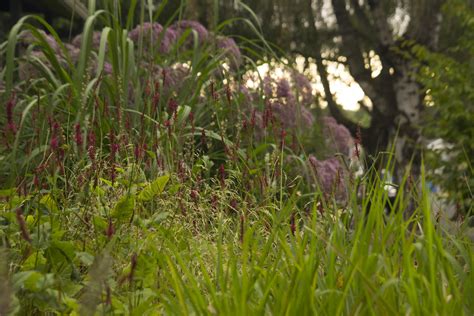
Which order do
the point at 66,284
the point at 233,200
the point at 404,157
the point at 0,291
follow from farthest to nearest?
the point at 404,157, the point at 233,200, the point at 66,284, the point at 0,291

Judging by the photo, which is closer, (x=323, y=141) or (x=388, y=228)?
(x=388, y=228)

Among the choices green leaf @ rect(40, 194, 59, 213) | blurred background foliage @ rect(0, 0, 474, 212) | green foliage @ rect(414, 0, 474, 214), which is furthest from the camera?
blurred background foliage @ rect(0, 0, 474, 212)

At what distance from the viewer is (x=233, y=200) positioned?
11.1 ft

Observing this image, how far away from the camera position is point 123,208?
281 cm

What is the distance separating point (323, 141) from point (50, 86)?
2.53m

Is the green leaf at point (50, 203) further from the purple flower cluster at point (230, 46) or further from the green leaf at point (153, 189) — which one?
the purple flower cluster at point (230, 46)

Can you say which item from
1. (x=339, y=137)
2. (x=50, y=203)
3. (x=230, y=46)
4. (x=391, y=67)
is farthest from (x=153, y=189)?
(x=391, y=67)

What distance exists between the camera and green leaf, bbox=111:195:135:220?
2.80m

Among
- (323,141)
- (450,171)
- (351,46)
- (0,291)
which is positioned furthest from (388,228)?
(351,46)

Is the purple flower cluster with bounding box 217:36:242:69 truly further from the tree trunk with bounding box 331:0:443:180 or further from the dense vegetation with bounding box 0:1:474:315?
the tree trunk with bounding box 331:0:443:180

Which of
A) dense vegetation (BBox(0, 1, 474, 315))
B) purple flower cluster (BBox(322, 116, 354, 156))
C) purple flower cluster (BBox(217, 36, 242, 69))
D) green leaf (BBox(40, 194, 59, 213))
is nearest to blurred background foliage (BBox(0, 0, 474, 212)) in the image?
purple flower cluster (BBox(322, 116, 354, 156))

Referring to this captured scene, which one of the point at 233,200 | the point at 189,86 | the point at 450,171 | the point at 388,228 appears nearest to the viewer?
the point at 388,228

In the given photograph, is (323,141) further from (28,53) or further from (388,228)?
(388,228)

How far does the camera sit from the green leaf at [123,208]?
280 cm
